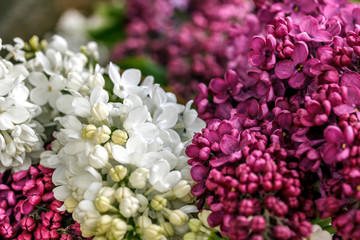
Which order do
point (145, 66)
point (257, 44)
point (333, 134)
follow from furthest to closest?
point (145, 66) < point (257, 44) < point (333, 134)

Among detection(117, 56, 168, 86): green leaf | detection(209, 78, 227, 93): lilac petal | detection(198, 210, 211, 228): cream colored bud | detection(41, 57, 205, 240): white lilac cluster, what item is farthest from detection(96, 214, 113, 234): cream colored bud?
detection(117, 56, 168, 86): green leaf

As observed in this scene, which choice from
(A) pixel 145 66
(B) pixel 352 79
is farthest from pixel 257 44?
(A) pixel 145 66

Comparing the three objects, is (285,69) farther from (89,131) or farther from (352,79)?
(89,131)

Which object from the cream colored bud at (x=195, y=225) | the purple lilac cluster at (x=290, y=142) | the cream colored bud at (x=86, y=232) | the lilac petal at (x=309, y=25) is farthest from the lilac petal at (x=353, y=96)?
the cream colored bud at (x=86, y=232)

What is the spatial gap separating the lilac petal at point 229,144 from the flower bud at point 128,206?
4.6 inches

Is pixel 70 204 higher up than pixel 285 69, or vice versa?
pixel 285 69

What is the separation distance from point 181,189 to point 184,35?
1.94ft

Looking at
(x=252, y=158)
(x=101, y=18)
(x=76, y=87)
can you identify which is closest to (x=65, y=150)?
(x=76, y=87)

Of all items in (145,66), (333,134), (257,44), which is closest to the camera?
(333,134)

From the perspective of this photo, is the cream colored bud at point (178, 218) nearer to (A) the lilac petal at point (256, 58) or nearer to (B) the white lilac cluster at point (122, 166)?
(B) the white lilac cluster at point (122, 166)

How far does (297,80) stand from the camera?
520 mm

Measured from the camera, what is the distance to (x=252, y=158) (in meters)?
0.46

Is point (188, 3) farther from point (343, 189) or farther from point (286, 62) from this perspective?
point (343, 189)

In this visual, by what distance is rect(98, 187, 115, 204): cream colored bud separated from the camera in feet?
1.58
